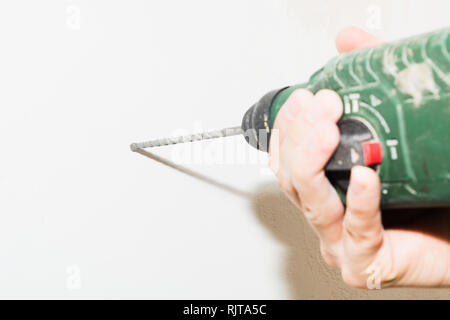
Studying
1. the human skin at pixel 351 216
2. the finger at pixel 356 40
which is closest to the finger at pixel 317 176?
the human skin at pixel 351 216

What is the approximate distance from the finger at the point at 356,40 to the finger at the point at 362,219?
21 centimetres

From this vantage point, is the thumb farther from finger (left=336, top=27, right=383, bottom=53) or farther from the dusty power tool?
finger (left=336, top=27, right=383, bottom=53)

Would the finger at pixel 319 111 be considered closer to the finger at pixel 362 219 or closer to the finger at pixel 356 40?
the finger at pixel 362 219

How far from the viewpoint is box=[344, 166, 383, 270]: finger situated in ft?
1.05

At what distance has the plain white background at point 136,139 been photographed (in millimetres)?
494

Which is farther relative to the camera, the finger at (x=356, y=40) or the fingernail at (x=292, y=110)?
the finger at (x=356, y=40)

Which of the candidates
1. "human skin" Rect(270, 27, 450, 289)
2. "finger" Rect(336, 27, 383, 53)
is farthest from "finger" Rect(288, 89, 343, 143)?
"finger" Rect(336, 27, 383, 53)

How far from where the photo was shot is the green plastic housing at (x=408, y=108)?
30 cm

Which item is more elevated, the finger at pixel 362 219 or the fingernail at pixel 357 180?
the fingernail at pixel 357 180

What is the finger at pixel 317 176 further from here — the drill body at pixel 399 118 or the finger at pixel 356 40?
the finger at pixel 356 40

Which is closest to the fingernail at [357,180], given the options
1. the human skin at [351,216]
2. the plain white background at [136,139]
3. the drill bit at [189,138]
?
the human skin at [351,216]

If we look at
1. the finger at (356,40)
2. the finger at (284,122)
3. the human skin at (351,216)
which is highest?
the finger at (356,40)
